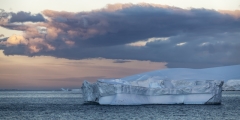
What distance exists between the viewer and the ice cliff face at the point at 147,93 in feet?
123

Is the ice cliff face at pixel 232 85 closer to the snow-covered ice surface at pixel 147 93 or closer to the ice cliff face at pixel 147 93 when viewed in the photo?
the snow-covered ice surface at pixel 147 93

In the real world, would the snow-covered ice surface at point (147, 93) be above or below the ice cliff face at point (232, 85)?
below

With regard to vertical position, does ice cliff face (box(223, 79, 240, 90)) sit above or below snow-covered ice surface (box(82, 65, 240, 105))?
above

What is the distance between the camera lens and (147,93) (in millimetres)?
39938

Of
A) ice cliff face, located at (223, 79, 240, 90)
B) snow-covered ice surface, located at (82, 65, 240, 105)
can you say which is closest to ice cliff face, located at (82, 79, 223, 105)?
snow-covered ice surface, located at (82, 65, 240, 105)

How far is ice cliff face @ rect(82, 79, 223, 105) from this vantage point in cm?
3747

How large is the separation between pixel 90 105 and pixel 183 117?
1620cm

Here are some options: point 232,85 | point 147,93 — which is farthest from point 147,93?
point 232,85

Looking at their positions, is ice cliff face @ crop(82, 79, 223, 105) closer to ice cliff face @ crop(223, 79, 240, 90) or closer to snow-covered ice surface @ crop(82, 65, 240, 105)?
snow-covered ice surface @ crop(82, 65, 240, 105)

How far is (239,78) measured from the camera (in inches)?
4587

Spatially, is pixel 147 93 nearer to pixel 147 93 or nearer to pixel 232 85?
pixel 147 93

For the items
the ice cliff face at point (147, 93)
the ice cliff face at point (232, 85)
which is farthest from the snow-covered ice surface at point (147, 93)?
the ice cliff face at point (232, 85)

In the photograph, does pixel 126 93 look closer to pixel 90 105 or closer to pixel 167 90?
pixel 167 90

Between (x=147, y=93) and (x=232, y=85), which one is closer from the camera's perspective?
(x=147, y=93)
